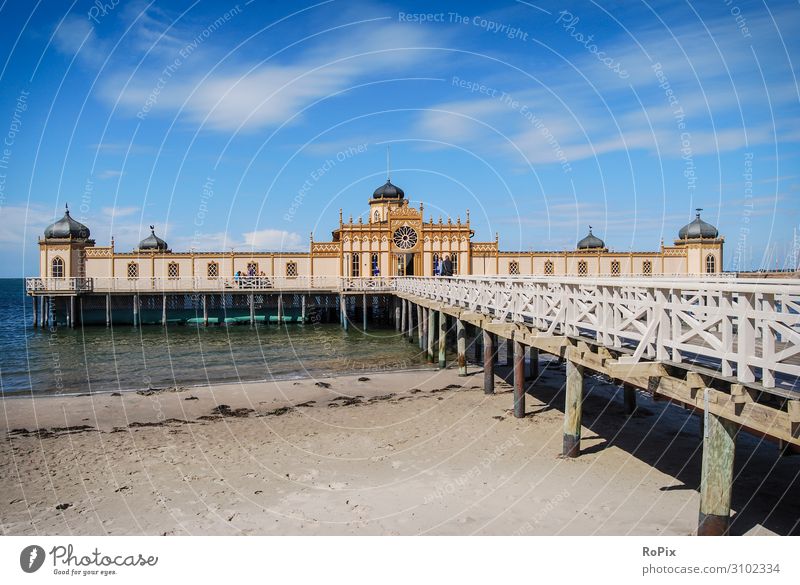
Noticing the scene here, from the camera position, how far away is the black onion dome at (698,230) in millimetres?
43844

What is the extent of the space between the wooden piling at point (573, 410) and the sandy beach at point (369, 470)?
25 cm

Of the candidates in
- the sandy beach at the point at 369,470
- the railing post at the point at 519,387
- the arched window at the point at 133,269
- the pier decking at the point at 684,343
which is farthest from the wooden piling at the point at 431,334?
the arched window at the point at 133,269

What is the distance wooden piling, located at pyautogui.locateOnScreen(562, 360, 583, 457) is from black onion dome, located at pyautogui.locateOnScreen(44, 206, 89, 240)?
38.9m

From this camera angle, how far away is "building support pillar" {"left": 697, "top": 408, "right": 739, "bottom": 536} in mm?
6773

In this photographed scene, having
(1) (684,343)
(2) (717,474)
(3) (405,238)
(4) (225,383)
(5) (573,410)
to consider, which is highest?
(3) (405,238)

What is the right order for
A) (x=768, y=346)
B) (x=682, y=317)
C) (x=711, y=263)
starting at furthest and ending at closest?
(x=711, y=263) < (x=682, y=317) < (x=768, y=346)

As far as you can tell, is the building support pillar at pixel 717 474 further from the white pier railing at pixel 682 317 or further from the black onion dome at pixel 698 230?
the black onion dome at pixel 698 230

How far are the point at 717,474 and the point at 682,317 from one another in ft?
6.12

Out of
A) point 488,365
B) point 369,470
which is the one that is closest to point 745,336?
point 369,470

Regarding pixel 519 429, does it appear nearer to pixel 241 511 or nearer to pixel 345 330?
pixel 241 511

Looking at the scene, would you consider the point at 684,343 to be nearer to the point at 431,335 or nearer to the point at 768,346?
the point at 768,346

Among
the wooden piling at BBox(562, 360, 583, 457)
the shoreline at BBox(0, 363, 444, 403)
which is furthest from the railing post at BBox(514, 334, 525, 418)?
the shoreline at BBox(0, 363, 444, 403)

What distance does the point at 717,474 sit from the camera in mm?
6875

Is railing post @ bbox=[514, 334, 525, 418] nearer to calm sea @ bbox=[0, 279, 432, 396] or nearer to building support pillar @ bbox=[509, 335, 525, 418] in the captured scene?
building support pillar @ bbox=[509, 335, 525, 418]
